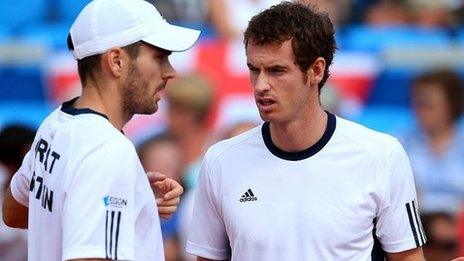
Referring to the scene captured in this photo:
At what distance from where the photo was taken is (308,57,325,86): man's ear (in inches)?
182

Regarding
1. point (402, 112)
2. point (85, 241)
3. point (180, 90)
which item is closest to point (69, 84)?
point (180, 90)

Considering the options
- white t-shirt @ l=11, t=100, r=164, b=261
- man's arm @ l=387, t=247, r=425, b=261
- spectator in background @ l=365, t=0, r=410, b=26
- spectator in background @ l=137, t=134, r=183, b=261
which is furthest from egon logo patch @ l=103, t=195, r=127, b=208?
spectator in background @ l=365, t=0, r=410, b=26

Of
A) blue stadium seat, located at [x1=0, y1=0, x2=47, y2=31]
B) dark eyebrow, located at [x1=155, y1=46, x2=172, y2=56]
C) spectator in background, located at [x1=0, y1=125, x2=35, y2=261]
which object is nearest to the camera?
dark eyebrow, located at [x1=155, y1=46, x2=172, y2=56]

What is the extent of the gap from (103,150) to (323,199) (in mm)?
943

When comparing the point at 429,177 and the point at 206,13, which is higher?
the point at 206,13

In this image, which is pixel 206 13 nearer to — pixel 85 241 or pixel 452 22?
pixel 452 22

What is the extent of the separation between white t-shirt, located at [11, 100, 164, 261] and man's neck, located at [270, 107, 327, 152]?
26.6 inches

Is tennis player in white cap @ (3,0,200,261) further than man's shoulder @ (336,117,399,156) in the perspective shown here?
No

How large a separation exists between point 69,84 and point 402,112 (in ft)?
7.86

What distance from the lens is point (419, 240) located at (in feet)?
15.2

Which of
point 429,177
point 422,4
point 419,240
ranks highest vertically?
point 422,4

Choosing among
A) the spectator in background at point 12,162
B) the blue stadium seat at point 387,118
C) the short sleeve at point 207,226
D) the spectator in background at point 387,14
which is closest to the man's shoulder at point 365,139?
the short sleeve at point 207,226

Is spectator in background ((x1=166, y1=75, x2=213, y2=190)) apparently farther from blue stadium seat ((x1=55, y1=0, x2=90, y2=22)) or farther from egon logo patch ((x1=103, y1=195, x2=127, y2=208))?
egon logo patch ((x1=103, y1=195, x2=127, y2=208))

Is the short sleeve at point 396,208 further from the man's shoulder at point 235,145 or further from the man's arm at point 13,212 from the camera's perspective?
the man's arm at point 13,212
